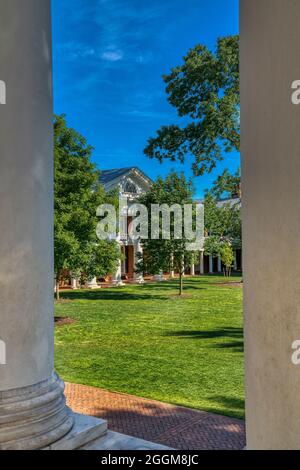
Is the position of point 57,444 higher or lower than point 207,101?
lower

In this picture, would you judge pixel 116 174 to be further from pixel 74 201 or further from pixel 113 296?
pixel 74 201

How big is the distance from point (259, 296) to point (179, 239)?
25466mm

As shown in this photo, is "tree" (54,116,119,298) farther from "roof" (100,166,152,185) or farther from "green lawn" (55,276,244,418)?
"roof" (100,166,152,185)

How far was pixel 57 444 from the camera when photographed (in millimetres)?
3391

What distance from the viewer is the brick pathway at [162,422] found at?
6.78m

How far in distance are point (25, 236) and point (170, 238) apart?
24508 millimetres

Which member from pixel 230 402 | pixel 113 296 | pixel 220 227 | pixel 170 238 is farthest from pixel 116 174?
pixel 230 402

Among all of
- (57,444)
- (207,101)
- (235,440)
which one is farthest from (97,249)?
(57,444)

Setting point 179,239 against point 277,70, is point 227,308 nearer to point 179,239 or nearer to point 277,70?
point 179,239

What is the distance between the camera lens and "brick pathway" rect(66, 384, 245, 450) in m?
6.78

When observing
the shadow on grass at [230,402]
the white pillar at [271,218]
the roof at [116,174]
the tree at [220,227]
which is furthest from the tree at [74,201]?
the roof at [116,174]

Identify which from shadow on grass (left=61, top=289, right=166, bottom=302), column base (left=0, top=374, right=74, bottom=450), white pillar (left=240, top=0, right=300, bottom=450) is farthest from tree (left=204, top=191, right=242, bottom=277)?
white pillar (left=240, top=0, right=300, bottom=450)

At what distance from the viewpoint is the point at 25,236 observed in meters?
3.33

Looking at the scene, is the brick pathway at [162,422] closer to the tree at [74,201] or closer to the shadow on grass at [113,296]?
the tree at [74,201]
